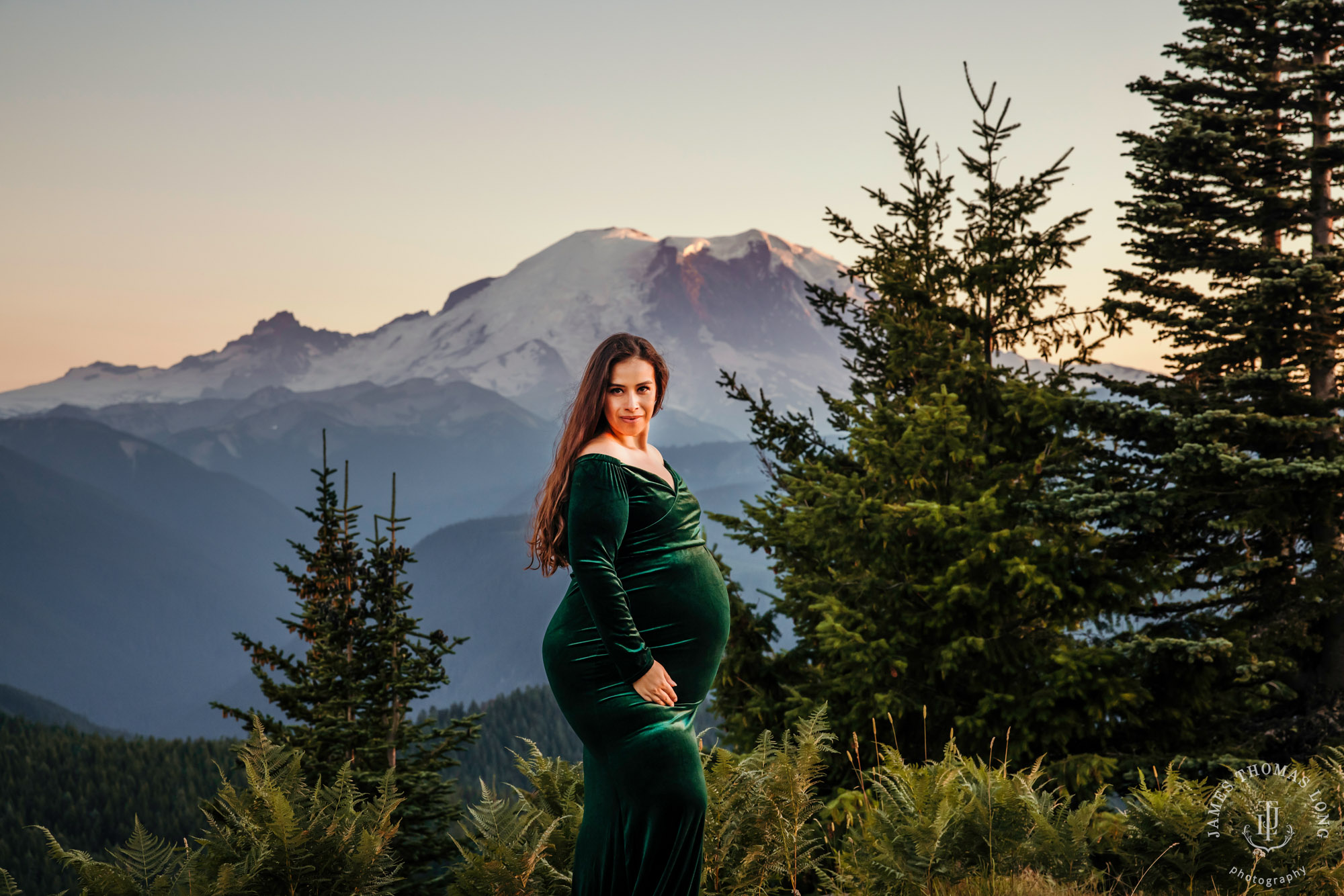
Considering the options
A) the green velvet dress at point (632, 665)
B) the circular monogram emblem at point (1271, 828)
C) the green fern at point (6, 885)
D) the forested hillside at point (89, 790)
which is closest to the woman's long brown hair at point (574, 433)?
the green velvet dress at point (632, 665)

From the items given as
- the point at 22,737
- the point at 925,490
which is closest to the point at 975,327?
the point at 925,490

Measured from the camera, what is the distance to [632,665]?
10.1ft

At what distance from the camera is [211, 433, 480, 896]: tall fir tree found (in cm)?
1180

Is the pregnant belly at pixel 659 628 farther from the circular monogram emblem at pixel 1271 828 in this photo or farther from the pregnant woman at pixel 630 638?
the circular monogram emblem at pixel 1271 828

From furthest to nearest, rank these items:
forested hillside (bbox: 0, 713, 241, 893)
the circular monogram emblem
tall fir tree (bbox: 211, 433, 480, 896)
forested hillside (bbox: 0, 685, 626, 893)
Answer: forested hillside (bbox: 0, 713, 241, 893) → forested hillside (bbox: 0, 685, 626, 893) → tall fir tree (bbox: 211, 433, 480, 896) → the circular monogram emblem

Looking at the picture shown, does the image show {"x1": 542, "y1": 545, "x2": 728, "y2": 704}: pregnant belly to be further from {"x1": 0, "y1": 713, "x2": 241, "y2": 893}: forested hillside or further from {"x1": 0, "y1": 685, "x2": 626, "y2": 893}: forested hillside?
{"x1": 0, "y1": 713, "x2": 241, "y2": 893}: forested hillside

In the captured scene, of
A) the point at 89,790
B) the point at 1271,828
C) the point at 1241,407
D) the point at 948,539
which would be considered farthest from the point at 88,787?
the point at 1271,828

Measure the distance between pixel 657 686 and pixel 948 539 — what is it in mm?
7810

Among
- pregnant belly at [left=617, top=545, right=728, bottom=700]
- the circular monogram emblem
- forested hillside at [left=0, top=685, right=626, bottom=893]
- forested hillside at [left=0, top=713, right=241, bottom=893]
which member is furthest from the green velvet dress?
forested hillside at [left=0, top=713, right=241, bottom=893]

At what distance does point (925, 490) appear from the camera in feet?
37.5

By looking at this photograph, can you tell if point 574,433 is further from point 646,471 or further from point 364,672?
point 364,672

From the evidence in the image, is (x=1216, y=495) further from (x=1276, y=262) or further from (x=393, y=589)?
(x=393, y=589)

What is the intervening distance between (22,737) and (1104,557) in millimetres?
106602

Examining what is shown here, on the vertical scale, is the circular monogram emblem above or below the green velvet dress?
below
